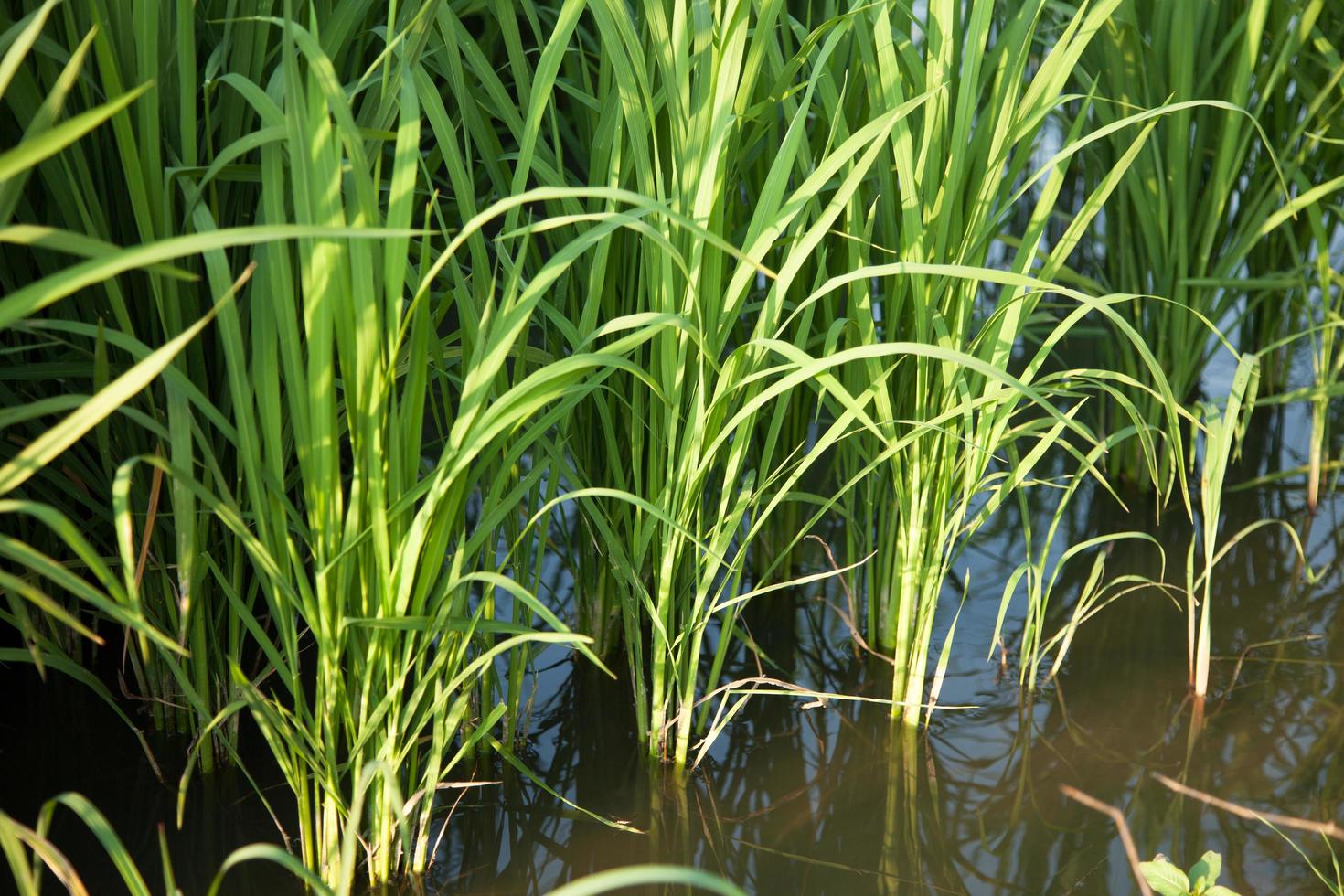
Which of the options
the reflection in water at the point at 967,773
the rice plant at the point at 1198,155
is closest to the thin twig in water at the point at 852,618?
the reflection in water at the point at 967,773

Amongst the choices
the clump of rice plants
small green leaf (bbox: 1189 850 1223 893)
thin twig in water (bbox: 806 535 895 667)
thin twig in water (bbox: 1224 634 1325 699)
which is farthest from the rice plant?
small green leaf (bbox: 1189 850 1223 893)

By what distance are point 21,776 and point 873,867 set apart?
0.73m

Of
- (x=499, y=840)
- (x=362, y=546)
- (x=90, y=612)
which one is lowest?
(x=499, y=840)

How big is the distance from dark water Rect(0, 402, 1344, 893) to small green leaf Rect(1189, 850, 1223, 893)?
9 centimetres

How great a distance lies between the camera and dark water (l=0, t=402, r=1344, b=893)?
1.00 meters

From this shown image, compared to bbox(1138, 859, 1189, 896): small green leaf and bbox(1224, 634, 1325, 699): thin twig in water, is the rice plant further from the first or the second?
bbox(1138, 859, 1189, 896): small green leaf

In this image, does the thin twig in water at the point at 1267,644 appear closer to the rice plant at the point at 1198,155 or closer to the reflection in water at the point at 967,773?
the reflection in water at the point at 967,773

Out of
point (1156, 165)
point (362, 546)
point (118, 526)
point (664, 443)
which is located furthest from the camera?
point (1156, 165)

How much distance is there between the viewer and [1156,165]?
1481 millimetres

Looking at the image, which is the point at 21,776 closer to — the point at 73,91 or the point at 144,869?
the point at 144,869

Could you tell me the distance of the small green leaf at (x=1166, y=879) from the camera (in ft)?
2.85

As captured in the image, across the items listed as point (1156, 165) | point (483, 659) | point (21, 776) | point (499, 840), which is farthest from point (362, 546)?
point (1156, 165)

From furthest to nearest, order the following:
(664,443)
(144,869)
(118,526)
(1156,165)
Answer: (1156,165), (664,443), (144,869), (118,526)

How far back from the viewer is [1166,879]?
88cm
